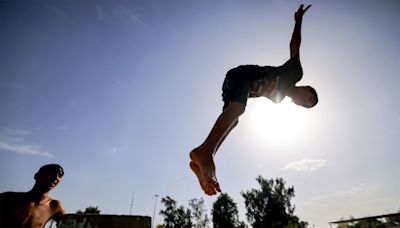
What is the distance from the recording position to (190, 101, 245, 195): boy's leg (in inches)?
88.4

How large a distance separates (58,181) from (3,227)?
92 cm

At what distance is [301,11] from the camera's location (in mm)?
3424

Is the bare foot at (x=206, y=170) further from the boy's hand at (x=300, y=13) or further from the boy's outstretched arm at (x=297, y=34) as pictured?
the boy's hand at (x=300, y=13)

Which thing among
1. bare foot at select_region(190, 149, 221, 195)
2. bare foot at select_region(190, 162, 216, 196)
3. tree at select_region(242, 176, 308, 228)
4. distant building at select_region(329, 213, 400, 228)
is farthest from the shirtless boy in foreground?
tree at select_region(242, 176, 308, 228)

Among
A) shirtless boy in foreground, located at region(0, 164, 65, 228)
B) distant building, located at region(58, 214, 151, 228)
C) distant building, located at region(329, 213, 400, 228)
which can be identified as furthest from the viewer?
distant building, located at region(329, 213, 400, 228)

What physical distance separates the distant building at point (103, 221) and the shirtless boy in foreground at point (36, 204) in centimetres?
25

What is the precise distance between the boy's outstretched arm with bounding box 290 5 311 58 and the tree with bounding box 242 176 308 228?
5089 cm

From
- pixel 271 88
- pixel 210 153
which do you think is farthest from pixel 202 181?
pixel 271 88

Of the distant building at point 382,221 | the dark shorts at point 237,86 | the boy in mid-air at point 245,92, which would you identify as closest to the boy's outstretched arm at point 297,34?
the boy in mid-air at point 245,92

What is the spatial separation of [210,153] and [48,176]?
3.22 metres

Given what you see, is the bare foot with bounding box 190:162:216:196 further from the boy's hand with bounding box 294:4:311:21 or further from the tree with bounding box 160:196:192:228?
the tree with bounding box 160:196:192:228

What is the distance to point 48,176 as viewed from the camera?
389 cm

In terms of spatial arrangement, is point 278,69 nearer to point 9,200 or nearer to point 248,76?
point 248,76

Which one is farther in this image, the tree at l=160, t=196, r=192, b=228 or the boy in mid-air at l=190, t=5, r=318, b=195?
the tree at l=160, t=196, r=192, b=228
